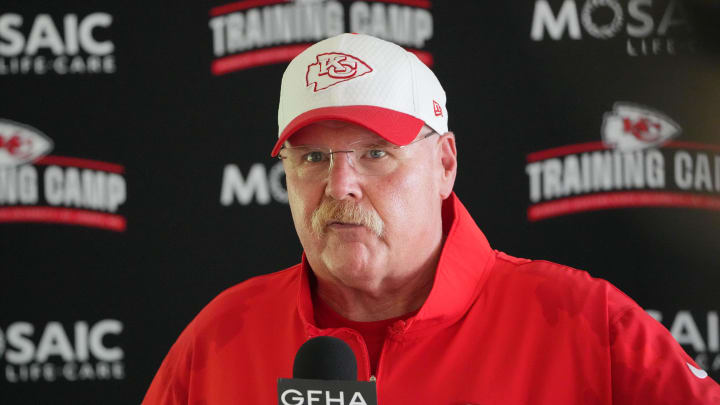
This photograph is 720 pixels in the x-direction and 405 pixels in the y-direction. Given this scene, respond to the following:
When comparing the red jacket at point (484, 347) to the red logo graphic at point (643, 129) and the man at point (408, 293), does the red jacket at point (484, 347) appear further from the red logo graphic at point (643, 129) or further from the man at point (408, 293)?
the red logo graphic at point (643, 129)

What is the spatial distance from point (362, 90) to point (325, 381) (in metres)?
0.46

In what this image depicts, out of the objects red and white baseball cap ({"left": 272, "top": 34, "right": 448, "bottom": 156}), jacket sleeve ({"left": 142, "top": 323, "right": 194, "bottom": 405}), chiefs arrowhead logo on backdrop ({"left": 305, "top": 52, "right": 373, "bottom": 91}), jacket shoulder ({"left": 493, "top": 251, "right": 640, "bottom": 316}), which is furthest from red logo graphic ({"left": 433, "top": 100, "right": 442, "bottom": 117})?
jacket sleeve ({"left": 142, "top": 323, "right": 194, "bottom": 405})

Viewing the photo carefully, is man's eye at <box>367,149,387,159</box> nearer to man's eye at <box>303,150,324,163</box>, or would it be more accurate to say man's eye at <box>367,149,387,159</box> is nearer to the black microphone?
man's eye at <box>303,150,324,163</box>

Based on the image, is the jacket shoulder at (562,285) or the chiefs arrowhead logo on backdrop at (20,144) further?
the chiefs arrowhead logo on backdrop at (20,144)

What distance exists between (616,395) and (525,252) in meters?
0.96

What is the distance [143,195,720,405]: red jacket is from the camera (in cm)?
98

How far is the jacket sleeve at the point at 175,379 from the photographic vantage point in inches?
46.1

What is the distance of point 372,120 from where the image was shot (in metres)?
1.02

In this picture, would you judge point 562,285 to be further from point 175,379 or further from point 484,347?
point 175,379

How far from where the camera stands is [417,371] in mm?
1021

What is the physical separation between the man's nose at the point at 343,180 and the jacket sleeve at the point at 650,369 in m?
0.40

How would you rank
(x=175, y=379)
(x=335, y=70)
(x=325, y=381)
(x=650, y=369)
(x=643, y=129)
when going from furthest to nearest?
(x=643, y=129), (x=175, y=379), (x=335, y=70), (x=650, y=369), (x=325, y=381)

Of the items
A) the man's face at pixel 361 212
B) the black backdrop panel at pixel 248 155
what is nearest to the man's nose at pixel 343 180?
the man's face at pixel 361 212

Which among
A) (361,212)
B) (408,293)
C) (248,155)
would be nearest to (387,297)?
(408,293)
